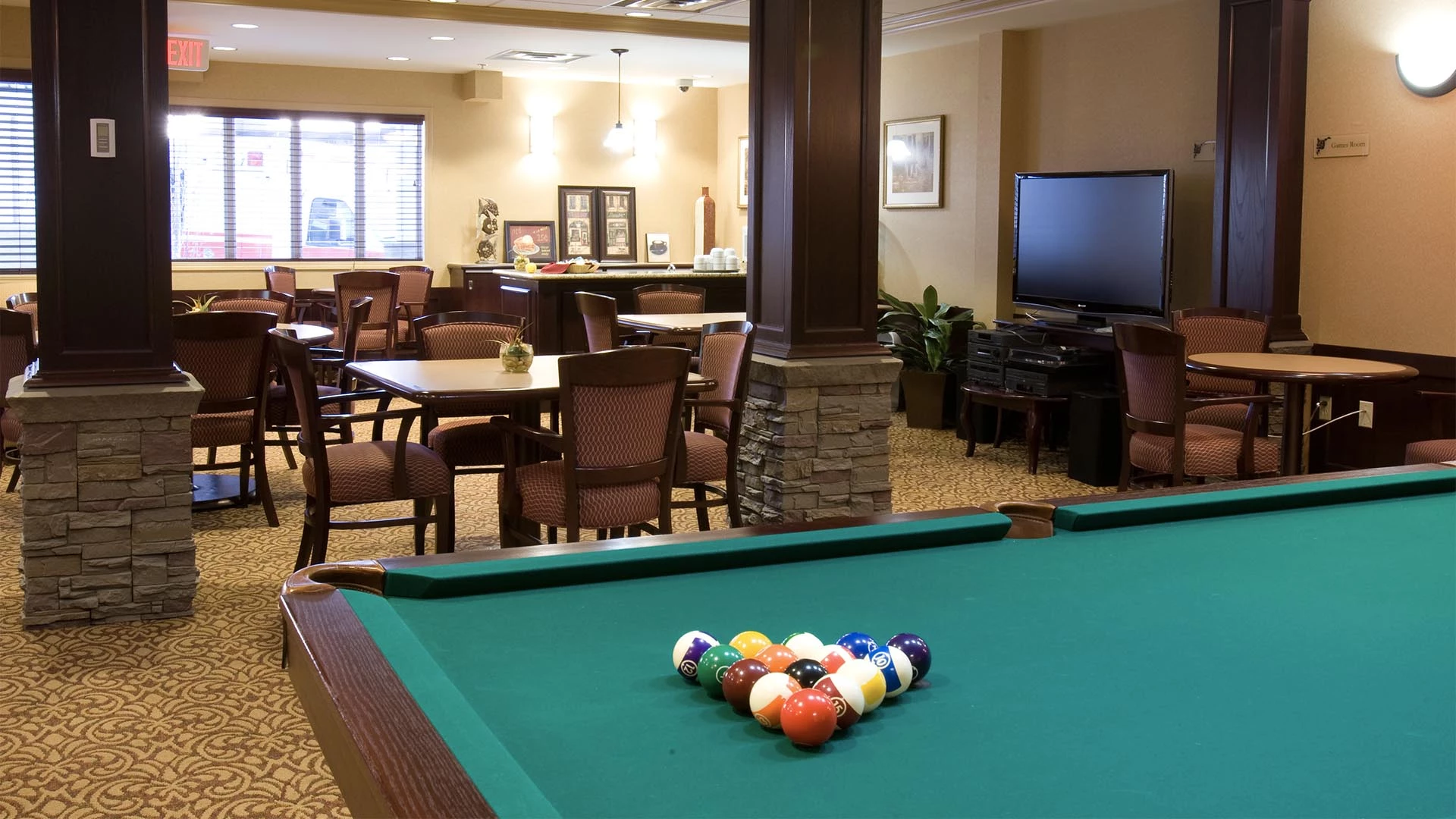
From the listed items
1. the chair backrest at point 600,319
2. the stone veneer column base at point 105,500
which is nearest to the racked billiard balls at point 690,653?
the stone veneer column base at point 105,500

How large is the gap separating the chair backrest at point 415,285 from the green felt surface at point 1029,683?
8817 millimetres

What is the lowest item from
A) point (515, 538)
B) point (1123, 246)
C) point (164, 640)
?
point (164, 640)

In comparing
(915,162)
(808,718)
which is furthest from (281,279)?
(808,718)

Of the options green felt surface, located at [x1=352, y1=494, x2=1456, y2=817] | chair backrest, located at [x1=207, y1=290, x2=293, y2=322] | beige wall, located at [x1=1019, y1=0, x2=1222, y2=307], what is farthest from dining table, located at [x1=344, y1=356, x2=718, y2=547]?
beige wall, located at [x1=1019, y1=0, x2=1222, y2=307]

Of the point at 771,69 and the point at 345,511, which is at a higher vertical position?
the point at 771,69

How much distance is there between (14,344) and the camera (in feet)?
18.7

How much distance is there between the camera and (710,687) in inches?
58.6

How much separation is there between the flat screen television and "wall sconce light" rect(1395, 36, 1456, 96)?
1.36 m

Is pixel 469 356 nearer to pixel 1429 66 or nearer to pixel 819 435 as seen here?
pixel 819 435

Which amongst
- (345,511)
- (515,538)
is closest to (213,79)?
(345,511)

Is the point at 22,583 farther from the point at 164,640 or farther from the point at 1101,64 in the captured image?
the point at 1101,64

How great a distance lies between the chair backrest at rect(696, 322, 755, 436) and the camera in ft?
16.0

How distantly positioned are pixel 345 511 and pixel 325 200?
6608 mm

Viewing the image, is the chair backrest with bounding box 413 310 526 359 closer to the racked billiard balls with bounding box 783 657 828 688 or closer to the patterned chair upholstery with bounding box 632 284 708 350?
the patterned chair upholstery with bounding box 632 284 708 350
